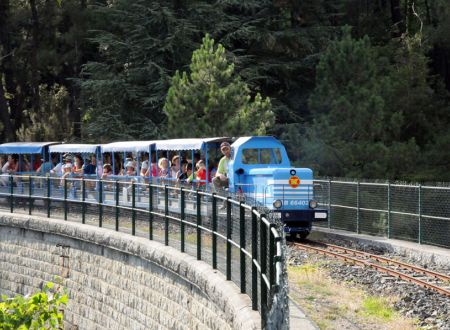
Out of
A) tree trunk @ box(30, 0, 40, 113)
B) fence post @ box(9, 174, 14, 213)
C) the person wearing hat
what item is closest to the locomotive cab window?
the person wearing hat

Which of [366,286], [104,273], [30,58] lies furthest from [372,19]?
[366,286]

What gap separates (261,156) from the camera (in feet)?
91.3

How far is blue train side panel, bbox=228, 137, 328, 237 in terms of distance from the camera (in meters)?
26.0

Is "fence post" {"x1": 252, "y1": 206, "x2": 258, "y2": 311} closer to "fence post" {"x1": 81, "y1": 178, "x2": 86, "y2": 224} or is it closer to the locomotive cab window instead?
"fence post" {"x1": 81, "y1": 178, "x2": 86, "y2": 224}

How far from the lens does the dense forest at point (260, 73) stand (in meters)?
42.3

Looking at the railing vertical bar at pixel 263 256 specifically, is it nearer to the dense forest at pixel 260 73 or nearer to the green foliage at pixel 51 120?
the dense forest at pixel 260 73

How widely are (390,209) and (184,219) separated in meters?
9.61

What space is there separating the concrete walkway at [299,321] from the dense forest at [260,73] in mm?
26481

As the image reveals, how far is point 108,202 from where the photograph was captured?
2491cm

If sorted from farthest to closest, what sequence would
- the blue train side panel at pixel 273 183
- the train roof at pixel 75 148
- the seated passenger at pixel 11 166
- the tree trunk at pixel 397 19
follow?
the tree trunk at pixel 397 19, the seated passenger at pixel 11 166, the train roof at pixel 75 148, the blue train side panel at pixel 273 183

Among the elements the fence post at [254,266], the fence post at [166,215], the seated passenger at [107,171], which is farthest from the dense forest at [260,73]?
the fence post at [254,266]

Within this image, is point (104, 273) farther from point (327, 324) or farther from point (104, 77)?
point (104, 77)

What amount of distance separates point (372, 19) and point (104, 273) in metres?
36.0

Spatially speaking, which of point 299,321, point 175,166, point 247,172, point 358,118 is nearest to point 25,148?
point 358,118
